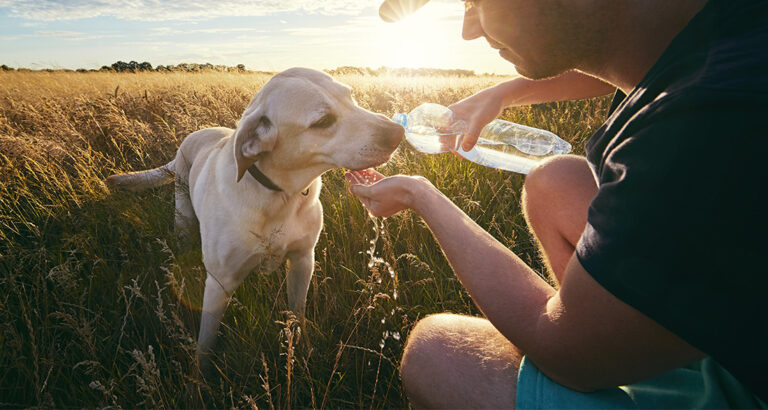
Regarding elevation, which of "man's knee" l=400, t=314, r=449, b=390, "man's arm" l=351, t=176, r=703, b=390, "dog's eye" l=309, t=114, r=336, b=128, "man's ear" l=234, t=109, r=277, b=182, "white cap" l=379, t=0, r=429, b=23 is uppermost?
"white cap" l=379, t=0, r=429, b=23

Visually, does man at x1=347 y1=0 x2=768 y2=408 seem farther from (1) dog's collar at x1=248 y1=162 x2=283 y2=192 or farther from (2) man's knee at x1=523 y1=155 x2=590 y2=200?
(1) dog's collar at x1=248 y1=162 x2=283 y2=192

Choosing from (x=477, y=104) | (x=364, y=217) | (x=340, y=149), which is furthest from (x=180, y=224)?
(x=477, y=104)

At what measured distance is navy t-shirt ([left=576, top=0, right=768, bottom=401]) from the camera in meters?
0.95

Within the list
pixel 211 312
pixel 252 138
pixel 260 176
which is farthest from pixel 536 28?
pixel 211 312

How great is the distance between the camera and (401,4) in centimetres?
190

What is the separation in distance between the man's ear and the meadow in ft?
2.19

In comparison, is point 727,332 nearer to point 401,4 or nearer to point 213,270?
point 401,4

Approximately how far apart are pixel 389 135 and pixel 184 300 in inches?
74.9

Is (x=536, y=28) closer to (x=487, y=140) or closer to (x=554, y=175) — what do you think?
(x=554, y=175)

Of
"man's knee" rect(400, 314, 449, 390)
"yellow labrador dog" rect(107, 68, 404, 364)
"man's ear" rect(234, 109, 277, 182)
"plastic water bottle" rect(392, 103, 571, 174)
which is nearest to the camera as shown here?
"man's knee" rect(400, 314, 449, 390)

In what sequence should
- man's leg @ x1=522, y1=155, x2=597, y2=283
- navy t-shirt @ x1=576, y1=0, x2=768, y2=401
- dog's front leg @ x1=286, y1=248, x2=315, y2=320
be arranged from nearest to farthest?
navy t-shirt @ x1=576, y1=0, x2=768, y2=401 < man's leg @ x1=522, y1=155, x2=597, y2=283 < dog's front leg @ x1=286, y1=248, x2=315, y2=320

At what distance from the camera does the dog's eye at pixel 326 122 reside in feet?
8.52

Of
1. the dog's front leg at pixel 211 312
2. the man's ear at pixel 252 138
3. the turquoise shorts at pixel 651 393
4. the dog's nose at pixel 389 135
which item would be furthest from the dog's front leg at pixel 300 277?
the turquoise shorts at pixel 651 393

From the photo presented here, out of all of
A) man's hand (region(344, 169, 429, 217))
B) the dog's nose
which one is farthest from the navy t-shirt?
the dog's nose
